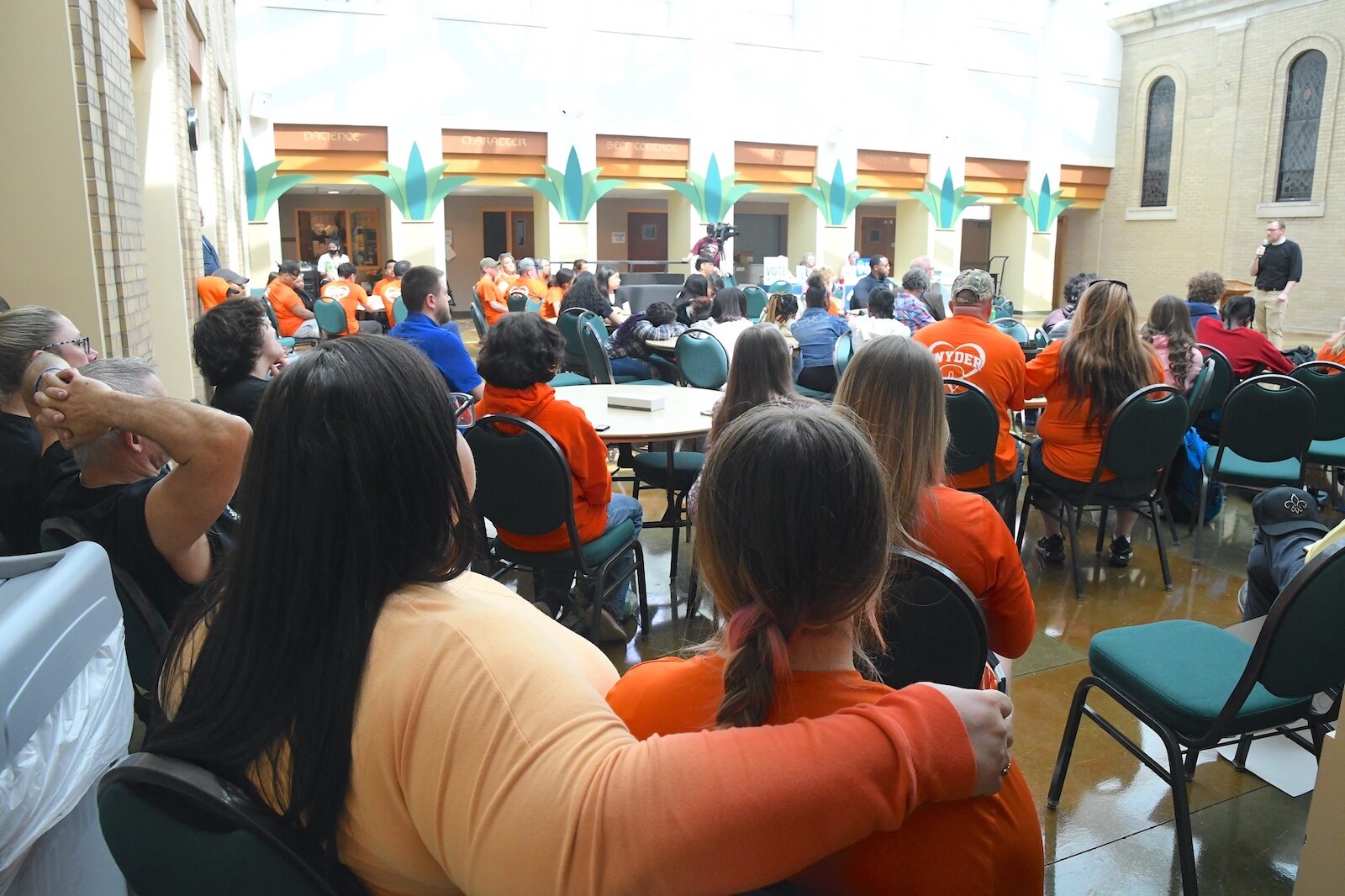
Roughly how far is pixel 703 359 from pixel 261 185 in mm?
11240

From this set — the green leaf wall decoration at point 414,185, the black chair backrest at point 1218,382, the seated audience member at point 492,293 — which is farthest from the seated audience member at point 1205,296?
the green leaf wall decoration at point 414,185

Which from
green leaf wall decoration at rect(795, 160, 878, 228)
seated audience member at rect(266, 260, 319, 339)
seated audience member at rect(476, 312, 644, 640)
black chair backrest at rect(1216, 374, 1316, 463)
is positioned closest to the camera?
seated audience member at rect(476, 312, 644, 640)

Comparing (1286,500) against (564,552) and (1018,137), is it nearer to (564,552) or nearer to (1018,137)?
(564,552)

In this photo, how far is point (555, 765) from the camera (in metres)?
0.75

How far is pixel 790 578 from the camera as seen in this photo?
958 mm

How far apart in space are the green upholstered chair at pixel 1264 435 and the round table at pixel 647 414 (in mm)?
2340

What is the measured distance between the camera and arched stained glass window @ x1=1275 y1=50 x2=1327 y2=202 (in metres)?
15.8

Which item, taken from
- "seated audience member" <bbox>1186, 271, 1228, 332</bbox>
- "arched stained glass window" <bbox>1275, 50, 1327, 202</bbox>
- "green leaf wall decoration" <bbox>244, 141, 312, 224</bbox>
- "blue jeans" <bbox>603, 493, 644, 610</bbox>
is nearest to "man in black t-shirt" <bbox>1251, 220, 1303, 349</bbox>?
"seated audience member" <bbox>1186, 271, 1228, 332</bbox>

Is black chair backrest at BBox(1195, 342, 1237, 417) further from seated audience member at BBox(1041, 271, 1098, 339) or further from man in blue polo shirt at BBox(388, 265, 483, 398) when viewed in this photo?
man in blue polo shirt at BBox(388, 265, 483, 398)

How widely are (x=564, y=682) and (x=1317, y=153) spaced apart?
64.1 feet

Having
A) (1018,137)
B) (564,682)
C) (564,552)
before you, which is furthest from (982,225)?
(564,682)

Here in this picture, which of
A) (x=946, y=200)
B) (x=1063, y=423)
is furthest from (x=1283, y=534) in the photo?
(x=946, y=200)

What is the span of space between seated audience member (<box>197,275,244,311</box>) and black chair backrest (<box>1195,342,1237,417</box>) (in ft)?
20.5

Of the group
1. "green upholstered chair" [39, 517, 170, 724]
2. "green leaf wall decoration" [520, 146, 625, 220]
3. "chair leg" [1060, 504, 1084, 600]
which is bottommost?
"chair leg" [1060, 504, 1084, 600]
